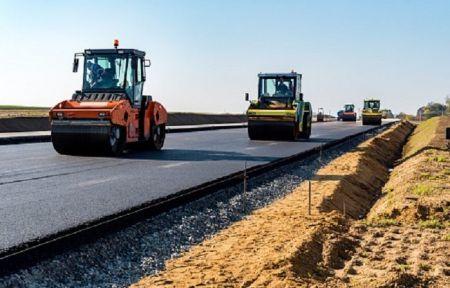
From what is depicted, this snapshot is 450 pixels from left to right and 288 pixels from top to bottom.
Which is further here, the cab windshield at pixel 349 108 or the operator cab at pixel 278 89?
the cab windshield at pixel 349 108

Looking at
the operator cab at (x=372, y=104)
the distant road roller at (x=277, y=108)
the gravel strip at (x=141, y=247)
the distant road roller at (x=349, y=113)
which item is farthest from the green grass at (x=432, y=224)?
the distant road roller at (x=349, y=113)

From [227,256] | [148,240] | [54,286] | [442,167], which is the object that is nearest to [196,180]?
[148,240]

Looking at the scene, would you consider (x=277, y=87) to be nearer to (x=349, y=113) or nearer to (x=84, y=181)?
(x=84, y=181)

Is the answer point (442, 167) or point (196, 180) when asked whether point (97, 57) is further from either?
point (442, 167)

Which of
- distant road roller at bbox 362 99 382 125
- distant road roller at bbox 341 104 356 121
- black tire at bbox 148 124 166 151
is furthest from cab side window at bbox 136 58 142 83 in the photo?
distant road roller at bbox 341 104 356 121

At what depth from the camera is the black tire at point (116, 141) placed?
565 inches

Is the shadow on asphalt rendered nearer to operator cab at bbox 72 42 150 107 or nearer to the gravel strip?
operator cab at bbox 72 42 150 107

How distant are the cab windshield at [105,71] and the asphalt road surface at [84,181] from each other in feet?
6.80

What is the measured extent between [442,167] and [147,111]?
821cm

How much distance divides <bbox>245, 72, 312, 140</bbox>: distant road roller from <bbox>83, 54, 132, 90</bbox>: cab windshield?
8.50 meters

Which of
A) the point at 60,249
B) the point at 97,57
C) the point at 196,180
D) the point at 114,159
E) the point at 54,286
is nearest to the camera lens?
the point at 54,286

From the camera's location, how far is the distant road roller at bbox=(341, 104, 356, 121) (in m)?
70.1

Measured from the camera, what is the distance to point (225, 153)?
16422mm

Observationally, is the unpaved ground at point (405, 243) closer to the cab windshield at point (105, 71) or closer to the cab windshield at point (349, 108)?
the cab windshield at point (105, 71)
